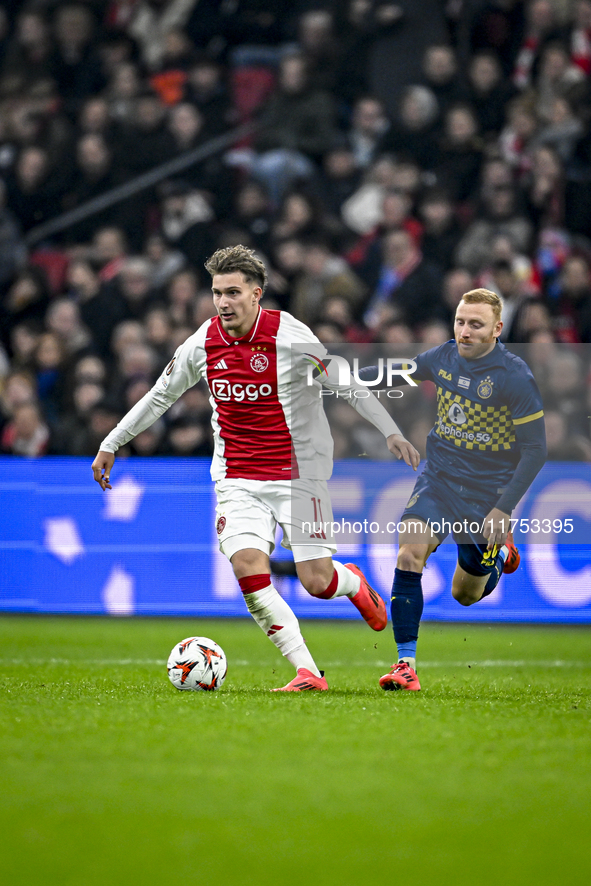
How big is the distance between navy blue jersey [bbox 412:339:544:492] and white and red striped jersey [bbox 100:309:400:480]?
0.41 meters

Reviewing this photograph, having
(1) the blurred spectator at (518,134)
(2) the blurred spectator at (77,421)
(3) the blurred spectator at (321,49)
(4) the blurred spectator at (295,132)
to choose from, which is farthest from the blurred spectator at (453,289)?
(2) the blurred spectator at (77,421)

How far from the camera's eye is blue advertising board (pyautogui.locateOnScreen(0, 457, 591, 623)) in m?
7.81

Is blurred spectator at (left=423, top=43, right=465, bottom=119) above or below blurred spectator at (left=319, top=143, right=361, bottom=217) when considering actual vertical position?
above

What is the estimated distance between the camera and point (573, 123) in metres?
10.4

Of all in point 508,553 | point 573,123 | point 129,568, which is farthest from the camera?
point 573,123

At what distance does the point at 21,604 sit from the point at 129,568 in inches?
33.2

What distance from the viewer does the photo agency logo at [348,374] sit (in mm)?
5148

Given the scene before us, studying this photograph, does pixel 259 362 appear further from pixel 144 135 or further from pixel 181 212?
pixel 144 135

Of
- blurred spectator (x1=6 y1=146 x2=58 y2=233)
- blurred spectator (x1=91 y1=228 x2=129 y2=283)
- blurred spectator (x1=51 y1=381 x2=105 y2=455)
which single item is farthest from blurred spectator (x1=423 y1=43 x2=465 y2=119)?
blurred spectator (x1=51 y1=381 x2=105 y2=455)

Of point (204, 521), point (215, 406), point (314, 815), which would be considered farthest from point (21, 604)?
point (314, 815)

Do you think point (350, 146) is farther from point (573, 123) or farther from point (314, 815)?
point (314, 815)

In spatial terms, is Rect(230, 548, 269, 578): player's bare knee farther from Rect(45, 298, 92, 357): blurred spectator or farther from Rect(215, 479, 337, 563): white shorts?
Rect(45, 298, 92, 357): blurred spectator

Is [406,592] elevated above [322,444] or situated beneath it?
situated beneath

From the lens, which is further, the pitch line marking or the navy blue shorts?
the pitch line marking
